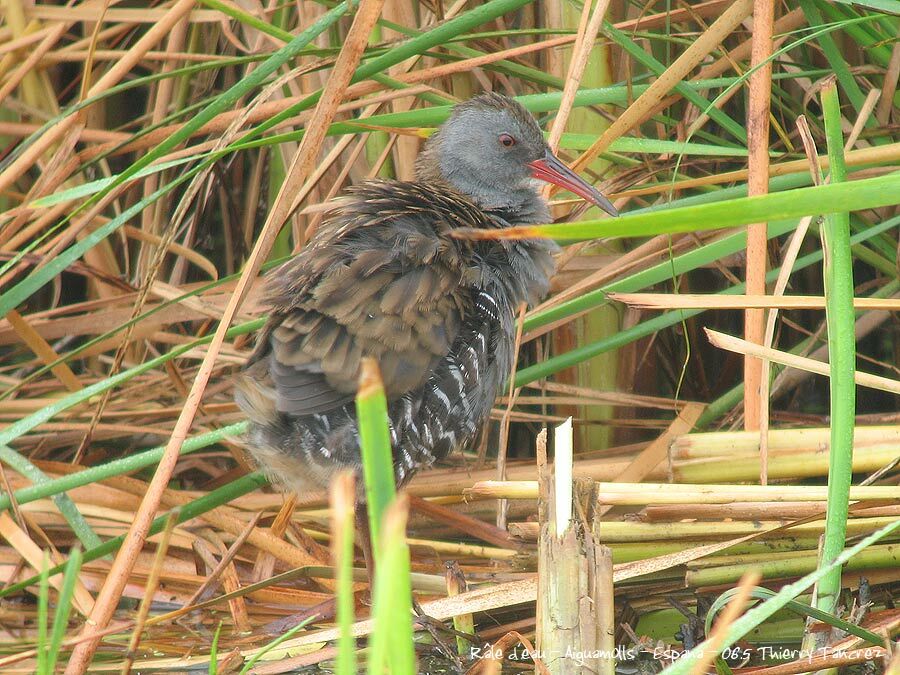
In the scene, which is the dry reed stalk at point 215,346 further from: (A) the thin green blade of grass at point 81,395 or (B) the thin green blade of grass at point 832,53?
(B) the thin green blade of grass at point 832,53

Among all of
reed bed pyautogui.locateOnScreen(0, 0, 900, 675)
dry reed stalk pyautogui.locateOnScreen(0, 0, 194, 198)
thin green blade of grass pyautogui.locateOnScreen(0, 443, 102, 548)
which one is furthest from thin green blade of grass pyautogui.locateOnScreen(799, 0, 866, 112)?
thin green blade of grass pyautogui.locateOnScreen(0, 443, 102, 548)

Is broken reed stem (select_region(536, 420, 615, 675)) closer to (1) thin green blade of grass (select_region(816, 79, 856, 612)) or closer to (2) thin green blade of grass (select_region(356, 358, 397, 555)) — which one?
(1) thin green blade of grass (select_region(816, 79, 856, 612))

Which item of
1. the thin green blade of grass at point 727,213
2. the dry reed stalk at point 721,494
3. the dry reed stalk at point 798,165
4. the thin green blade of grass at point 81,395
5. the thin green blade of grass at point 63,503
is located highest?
the dry reed stalk at point 798,165

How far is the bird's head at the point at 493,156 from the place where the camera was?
2.81m

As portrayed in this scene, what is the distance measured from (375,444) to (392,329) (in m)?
1.35

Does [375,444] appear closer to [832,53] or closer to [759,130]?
[759,130]

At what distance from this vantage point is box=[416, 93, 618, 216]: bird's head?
111 inches

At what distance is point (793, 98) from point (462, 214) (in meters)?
1.05

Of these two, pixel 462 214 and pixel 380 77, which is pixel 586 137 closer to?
pixel 462 214

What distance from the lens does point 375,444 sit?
94 centimetres

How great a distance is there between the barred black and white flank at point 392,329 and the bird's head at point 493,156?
0.09 metres

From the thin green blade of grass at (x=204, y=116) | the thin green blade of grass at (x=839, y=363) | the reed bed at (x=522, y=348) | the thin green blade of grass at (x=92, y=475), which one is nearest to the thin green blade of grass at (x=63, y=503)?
the reed bed at (x=522, y=348)

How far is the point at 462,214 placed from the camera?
2611 mm

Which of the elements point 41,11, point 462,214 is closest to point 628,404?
point 462,214
